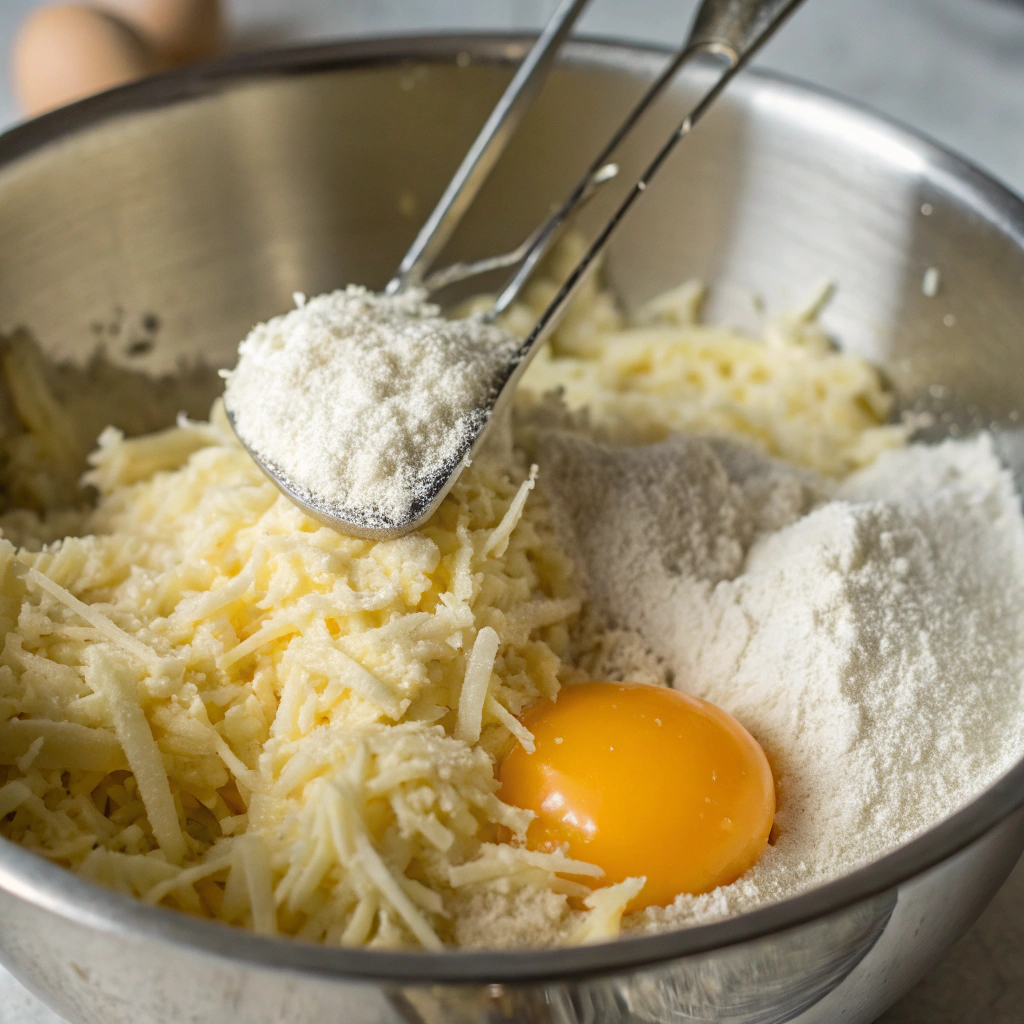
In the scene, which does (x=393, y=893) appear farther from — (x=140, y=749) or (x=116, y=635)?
(x=116, y=635)

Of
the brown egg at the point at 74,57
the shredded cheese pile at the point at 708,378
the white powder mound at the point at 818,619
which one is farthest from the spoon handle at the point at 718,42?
the brown egg at the point at 74,57

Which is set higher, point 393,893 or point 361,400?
point 361,400

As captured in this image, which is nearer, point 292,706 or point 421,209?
point 292,706

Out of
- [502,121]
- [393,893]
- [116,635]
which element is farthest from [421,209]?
[393,893]

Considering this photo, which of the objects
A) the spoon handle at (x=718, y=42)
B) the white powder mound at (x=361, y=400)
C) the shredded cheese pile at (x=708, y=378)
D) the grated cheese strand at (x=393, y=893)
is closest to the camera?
the grated cheese strand at (x=393, y=893)

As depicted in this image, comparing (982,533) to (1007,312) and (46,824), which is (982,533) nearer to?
(1007,312)

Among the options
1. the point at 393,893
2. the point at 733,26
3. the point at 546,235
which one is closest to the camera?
the point at 393,893

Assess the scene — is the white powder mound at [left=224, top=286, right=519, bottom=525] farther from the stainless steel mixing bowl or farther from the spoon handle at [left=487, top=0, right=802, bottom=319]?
the stainless steel mixing bowl

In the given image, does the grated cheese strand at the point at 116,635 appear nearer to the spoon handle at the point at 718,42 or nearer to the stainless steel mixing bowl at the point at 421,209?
the stainless steel mixing bowl at the point at 421,209
